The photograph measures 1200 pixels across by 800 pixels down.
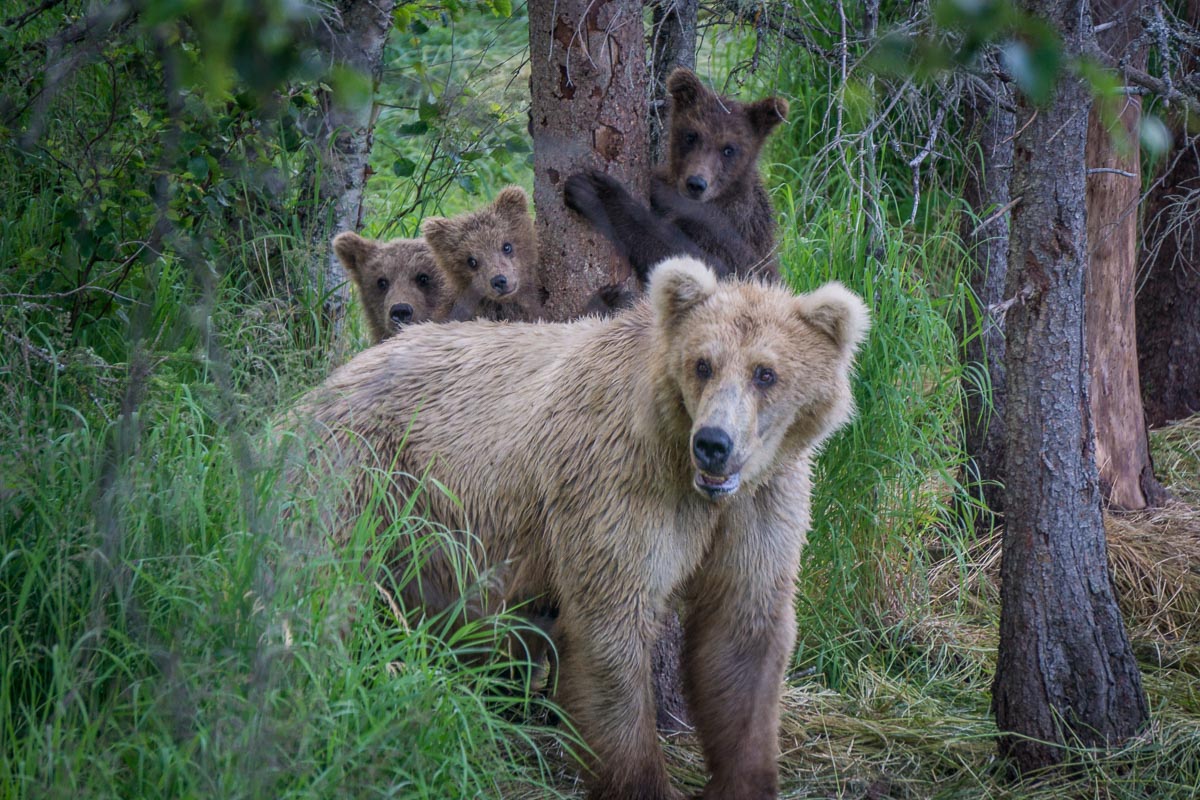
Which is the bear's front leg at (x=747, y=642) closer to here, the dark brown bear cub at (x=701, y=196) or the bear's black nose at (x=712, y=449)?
the bear's black nose at (x=712, y=449)

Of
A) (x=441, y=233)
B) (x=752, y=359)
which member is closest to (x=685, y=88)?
(x=441, y=233)

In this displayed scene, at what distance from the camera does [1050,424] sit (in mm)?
3975

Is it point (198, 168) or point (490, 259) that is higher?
point (198, 168)

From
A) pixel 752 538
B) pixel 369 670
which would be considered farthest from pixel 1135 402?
pixel 369 670

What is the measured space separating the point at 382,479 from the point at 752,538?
1.22m

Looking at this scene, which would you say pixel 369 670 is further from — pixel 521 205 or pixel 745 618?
pixel 521 205

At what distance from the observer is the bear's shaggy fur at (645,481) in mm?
3459

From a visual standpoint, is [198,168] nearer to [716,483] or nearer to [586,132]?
[586,132]

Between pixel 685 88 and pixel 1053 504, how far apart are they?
109 inches

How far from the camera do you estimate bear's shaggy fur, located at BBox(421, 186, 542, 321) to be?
564cm

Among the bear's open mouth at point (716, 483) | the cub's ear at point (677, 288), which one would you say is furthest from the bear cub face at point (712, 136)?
the bear's open mouth at point (716, 483)

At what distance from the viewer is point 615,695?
11.6 feet

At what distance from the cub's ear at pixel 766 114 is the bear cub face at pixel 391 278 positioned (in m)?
1.74

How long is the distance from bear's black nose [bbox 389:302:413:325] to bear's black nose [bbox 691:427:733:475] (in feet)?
9.18
